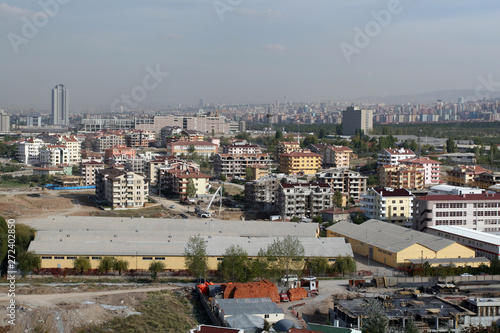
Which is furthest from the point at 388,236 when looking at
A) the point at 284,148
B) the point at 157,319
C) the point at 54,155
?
the point at 54,155

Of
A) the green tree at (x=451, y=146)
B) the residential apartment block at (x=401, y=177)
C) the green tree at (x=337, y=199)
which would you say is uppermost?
the green tree at (x=451, y=146)

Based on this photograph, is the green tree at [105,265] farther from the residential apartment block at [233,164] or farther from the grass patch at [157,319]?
the residential apartment block at [233,164]

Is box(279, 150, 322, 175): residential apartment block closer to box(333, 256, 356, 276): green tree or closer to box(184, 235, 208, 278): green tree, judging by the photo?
box(333, 256, 356, 276): green tree

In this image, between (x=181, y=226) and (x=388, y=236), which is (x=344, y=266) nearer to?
(x=388, y=236)

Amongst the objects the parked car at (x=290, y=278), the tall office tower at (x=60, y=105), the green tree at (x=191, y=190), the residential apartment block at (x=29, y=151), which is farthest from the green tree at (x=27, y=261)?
the tall office tower at (x=60, y=105)

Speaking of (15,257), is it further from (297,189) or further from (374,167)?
(374,167)

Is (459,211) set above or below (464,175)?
below

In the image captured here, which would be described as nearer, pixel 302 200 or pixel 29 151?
pixel 302 200
